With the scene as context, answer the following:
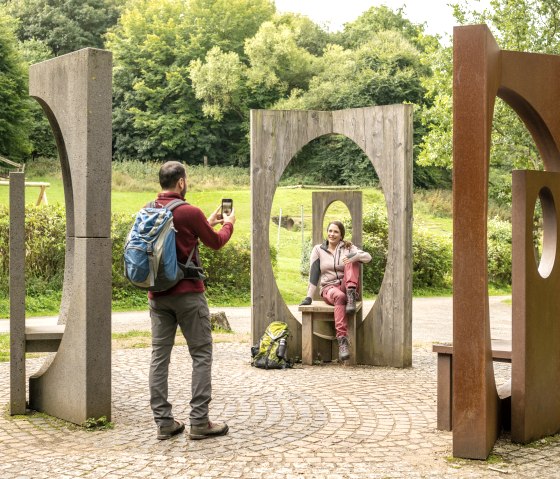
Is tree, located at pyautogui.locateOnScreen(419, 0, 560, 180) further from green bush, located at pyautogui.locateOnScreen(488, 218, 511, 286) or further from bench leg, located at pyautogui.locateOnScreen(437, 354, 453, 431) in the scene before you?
bench leg, located at pyautogui.locateOnScreen(437, 354, 453, 431)

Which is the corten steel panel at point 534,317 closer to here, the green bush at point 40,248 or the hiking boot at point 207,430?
Answer: the hiking boot at point 207,430

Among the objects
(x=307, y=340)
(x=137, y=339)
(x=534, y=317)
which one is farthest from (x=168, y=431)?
(x=137, y=339)

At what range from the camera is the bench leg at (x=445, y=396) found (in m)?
6.21

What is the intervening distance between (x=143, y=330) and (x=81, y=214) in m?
6.73

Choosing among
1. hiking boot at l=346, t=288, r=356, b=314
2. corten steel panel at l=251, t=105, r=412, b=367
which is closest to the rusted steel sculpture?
corten steel panel at l=251, t=105, r=412, b=367

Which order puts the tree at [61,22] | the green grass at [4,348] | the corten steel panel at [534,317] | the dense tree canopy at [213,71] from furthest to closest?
the tree at [61,22], the dense tree canopy at [213,71], the green grass at [4,348], the corten steel panel at [534,317]

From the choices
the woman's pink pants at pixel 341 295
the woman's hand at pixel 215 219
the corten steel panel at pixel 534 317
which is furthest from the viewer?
the woman's pink pants at pixel 341 295

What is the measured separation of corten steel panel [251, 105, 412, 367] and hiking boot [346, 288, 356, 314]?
1.01ft

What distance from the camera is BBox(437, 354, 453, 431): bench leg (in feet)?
20.4

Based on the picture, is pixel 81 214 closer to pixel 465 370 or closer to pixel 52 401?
pixel 52 401

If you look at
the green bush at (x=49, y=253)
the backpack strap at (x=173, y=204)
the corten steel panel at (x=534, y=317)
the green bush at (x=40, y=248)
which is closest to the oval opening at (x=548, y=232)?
the corten steel panel at (x=534, y=317)

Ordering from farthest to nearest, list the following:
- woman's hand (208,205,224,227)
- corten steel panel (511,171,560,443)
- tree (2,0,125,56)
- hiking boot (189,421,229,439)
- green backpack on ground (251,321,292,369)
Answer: tree (2,0,125,56)
green backpack on ground (251,321,292,369)
woman's hand (208,205,224,227)
hiking boot (189,421,229,439)
corten steel panel (511,171,560,443)

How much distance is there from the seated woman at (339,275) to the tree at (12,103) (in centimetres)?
2966

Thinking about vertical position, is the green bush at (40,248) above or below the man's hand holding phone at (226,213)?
below
